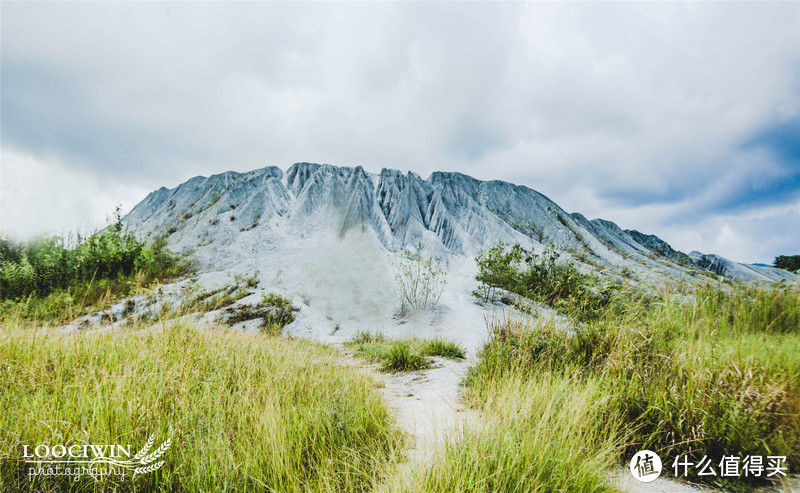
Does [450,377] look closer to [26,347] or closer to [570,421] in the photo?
[570,421]

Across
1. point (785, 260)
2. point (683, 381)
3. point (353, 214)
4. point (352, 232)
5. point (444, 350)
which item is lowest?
point (444, 350)

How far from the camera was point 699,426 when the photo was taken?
167cm

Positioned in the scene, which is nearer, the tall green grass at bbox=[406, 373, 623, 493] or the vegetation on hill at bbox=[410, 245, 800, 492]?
the tall green grass at bbox=[406, 373, 623, 493]

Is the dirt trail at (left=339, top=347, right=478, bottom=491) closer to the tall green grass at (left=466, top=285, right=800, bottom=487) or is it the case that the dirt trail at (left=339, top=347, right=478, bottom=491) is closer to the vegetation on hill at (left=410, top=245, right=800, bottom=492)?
the vegetation on hill at (left=410, top=245, right=800, bottom=492)

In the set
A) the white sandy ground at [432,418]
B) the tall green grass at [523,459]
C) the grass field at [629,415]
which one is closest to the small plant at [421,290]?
the white sandy ground at [432,418]

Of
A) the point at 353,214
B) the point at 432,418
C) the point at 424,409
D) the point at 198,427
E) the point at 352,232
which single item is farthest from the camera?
the point at 353,214

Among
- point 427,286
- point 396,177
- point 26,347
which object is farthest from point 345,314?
point 396,177

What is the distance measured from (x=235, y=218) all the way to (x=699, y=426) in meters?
21.2

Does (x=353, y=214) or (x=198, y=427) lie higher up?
(x=353, y=214)

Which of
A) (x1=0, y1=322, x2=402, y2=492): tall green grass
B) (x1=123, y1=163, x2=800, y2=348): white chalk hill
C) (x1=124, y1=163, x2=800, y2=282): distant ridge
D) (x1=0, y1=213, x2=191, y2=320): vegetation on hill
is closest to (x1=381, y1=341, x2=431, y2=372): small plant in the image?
(x1=0, y1=322, x2=402, y2=492): tall green grass

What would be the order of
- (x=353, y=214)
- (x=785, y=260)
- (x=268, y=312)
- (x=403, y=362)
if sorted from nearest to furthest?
(x=403, y=362) → (x=268, y=312) → (x=785, y=260) → (x=353, y=214)

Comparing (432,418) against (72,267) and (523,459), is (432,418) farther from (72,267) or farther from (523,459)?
(72,267)

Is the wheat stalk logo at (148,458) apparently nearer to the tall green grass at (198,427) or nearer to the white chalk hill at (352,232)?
the tall green grass at (198,427)

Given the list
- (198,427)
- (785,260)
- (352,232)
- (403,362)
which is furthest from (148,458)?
(785,260)
